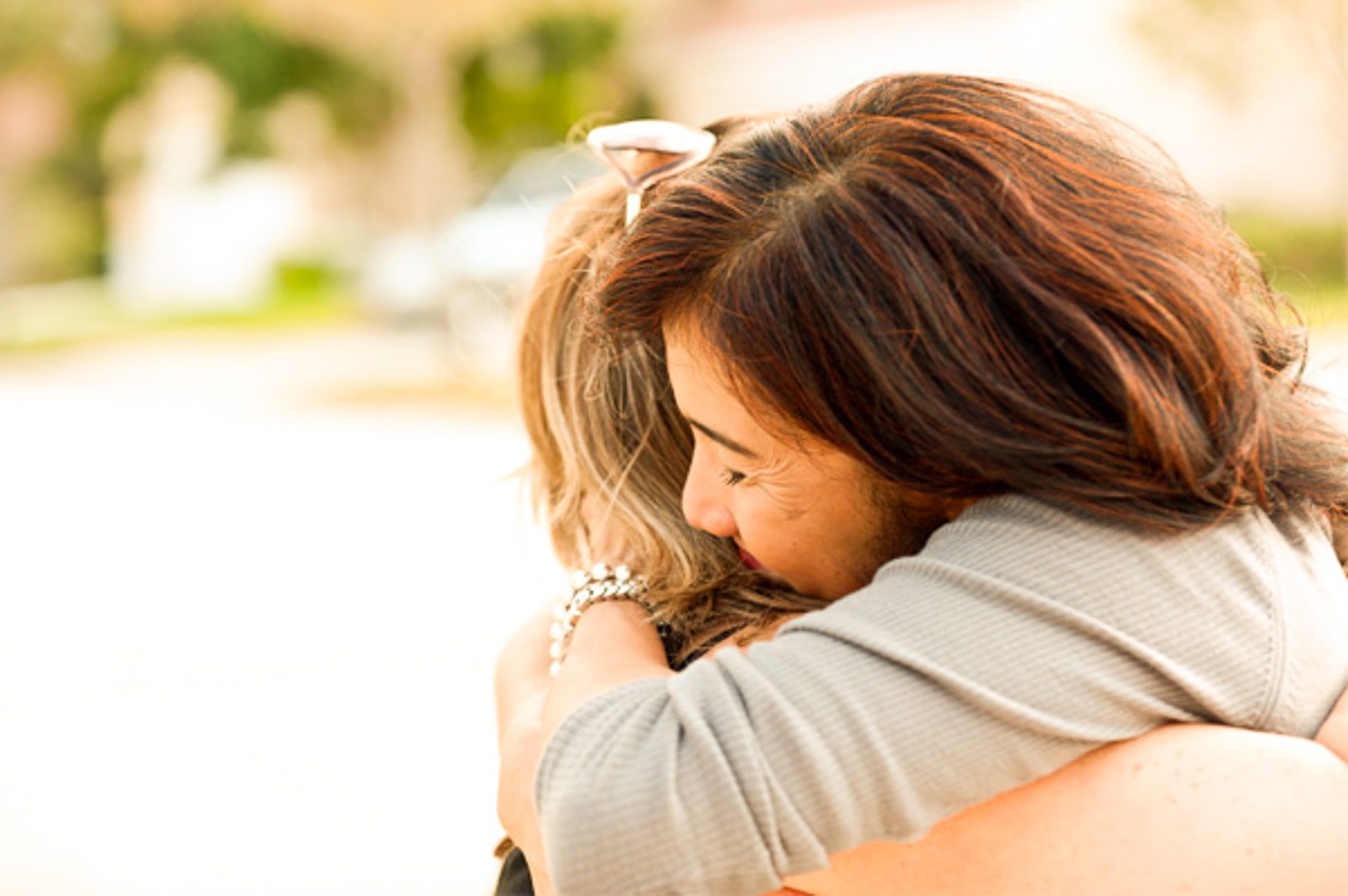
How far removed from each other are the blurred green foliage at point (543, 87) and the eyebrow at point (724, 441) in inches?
808

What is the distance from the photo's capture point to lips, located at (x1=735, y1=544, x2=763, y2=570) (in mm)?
1558

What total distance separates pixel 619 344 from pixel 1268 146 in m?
16.6

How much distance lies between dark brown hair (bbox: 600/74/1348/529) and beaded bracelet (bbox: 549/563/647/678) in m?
0.38

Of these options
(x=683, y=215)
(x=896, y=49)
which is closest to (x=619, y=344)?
(x=683, y=215)

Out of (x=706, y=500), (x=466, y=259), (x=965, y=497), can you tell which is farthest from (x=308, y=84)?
(x=965, y=497)

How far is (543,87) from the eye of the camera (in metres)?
22.3

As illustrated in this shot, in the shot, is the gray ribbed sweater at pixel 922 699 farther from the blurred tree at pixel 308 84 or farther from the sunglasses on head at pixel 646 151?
the blurred tree at pixel 308 84

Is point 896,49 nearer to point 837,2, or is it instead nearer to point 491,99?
point 837,2

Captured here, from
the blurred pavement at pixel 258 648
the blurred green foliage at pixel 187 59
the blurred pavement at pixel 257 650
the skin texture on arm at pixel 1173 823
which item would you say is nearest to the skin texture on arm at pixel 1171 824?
the skin texture on arm at pixel 1173 823

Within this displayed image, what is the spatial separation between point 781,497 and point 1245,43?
14328 mm

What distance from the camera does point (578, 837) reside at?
1161 mm

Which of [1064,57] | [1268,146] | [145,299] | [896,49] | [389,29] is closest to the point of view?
[389,29]

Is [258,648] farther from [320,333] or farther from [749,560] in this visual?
[320,333]

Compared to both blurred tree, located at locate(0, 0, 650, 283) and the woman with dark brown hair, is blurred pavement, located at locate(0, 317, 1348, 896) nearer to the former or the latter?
the woman with dark brown hair
